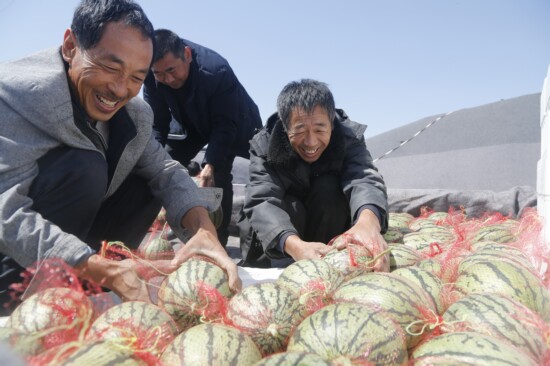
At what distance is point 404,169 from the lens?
1019 centimetres

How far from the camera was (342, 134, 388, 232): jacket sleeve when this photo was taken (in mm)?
3270

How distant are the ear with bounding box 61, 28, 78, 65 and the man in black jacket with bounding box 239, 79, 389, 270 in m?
1.45

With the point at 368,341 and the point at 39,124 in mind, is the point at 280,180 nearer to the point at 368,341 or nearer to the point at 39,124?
the point at 39,124

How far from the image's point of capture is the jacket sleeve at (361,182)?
3.27m

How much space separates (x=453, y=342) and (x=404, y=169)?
9.05 m

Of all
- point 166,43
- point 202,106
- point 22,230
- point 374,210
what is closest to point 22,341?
point 22,230

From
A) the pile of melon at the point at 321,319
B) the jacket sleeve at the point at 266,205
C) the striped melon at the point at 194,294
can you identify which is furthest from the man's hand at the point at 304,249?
the striped melon at the point at 194,294

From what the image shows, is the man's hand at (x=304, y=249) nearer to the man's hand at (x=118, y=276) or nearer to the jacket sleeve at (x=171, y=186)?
the jacket sleeve at (x=171, y=186)

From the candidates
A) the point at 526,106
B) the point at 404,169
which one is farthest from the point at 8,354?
the point at 526,106

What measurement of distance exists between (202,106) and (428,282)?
3564 mm

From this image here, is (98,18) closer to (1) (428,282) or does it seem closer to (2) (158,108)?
(1) (428,282)

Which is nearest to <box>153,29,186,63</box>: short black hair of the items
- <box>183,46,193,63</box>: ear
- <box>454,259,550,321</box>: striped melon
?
<box>183,46,193,63</box>: ear

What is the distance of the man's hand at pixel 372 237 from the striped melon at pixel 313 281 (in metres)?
0.31

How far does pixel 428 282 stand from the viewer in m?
2.09
